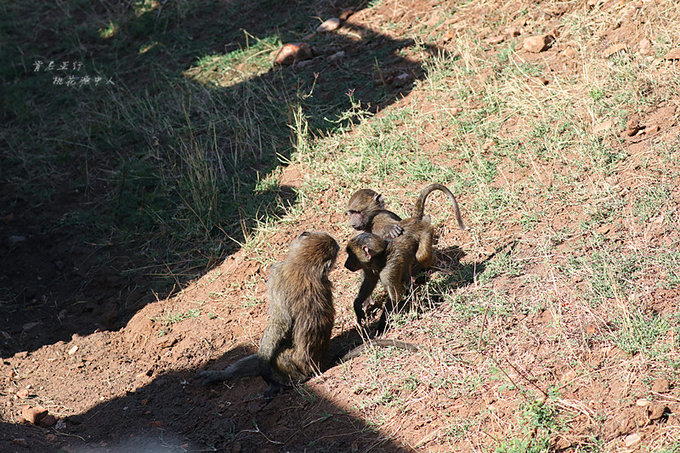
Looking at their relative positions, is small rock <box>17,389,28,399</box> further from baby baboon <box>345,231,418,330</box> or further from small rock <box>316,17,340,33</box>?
small rock <box>316,17,340,33</box>

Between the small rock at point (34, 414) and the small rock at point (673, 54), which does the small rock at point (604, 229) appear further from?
the small rock at point (34, 414)

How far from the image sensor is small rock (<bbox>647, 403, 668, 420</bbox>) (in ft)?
12.5

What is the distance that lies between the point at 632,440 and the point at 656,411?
215 mm

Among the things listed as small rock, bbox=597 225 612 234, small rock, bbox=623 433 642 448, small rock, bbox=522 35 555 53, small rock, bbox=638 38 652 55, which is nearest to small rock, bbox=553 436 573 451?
small rock, bbox=623 433 642 448

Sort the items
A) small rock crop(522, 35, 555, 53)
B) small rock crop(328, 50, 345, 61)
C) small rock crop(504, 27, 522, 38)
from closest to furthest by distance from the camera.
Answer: small rock crop(522, 35, 555, 53) → small rock crop(504, 27, 522, 38) → small rock crop(328, 50, 345, 61)

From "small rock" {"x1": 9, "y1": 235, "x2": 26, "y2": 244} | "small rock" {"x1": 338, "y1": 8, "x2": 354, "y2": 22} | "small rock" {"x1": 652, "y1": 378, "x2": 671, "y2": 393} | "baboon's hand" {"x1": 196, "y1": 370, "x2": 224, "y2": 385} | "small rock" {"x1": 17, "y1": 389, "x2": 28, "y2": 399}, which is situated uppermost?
"small rock" {"x1": 338, "y1": 8, "x2": 354, "y2": 22}

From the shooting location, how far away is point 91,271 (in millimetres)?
7824

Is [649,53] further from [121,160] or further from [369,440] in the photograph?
[121,160]

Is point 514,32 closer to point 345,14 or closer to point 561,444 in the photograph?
point 345,14

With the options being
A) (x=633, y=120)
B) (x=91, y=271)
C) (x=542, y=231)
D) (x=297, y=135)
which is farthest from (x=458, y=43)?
(x=91, y=271)

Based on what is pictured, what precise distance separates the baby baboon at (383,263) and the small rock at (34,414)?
2.51 metres

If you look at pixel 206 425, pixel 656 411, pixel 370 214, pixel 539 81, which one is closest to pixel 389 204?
pixel 370 214

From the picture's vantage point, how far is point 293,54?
1026 cm

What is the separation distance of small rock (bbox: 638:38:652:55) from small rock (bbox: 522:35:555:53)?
112cm
